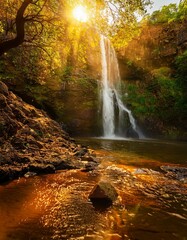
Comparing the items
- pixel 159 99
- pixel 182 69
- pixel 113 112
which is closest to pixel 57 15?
pixel 113 112

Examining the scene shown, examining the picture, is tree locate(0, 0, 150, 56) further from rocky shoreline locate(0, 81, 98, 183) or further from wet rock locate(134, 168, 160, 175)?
wet rock locate(134, 168, 160, 175)

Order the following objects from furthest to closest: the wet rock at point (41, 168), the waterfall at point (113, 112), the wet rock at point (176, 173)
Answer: the waterfall at point (113, 112)
the wet rock at point (176, 173)
the wet rock at point (41, 168)

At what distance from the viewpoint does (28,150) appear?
10.4 metres

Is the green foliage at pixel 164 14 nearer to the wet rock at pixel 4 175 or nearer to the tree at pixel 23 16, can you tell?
the tree at pixel 23 16

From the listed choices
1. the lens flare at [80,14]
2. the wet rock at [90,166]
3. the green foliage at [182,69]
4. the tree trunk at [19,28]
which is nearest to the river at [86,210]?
the wet rock at [90,166]

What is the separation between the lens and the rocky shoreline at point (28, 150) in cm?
880

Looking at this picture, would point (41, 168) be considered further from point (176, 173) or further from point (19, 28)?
point (176, 173)

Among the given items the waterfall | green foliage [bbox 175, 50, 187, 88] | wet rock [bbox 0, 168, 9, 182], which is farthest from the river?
green foliage [bbox 175, 50, 187, 88]

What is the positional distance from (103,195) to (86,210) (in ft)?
2.27

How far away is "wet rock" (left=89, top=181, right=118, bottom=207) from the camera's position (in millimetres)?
6366

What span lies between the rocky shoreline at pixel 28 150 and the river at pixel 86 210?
559 millimetres

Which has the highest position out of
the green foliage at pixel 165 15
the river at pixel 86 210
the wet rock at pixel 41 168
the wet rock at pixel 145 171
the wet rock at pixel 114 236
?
the green foliage at pixel 165 15

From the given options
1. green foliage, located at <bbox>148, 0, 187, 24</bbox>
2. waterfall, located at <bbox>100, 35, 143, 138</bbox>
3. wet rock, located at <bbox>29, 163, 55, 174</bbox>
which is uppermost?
green foliage, located at <bbox>148, 0, 187, 24</bbox>

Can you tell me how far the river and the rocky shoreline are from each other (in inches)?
22.0
